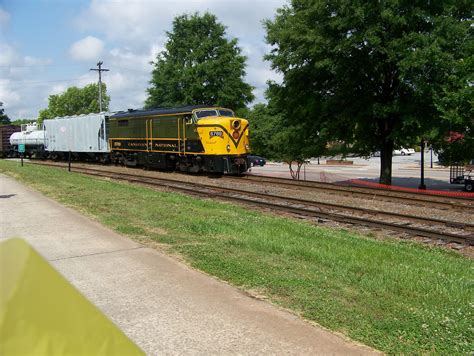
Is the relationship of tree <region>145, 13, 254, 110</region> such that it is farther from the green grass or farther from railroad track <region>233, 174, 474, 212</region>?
the green grass

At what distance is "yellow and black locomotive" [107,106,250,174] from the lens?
69.0 ft

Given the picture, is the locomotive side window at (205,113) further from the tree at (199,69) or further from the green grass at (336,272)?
the tree at (199,69)

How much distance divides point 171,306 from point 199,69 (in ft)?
149

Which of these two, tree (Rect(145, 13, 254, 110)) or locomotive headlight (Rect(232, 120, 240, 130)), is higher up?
tree (Rect(145, 13, 254, 110))

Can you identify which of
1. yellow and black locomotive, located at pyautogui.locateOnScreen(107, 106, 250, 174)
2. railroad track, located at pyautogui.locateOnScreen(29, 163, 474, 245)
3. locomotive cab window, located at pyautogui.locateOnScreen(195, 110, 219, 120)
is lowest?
railroad track, located at pyautogui.locateOnScreen(29, 163, 474, 245)

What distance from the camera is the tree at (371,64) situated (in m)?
18.1

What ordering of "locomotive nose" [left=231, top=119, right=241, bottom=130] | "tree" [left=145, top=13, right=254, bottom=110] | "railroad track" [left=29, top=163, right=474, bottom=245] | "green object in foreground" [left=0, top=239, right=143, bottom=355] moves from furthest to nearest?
"tree" [left=145, top=13, right=254, bottom=110]
"locomotive nose" [left=231, top=119, right=241, bottom=130]
"railroad track" [left=29, top=163, right=474, bottom=245]
"green object in foreground" [left=0, top=239, right=143, bottom=355]

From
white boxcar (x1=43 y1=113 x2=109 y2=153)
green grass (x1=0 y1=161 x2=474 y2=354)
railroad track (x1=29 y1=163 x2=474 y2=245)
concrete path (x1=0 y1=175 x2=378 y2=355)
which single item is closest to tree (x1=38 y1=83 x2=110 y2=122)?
white boxcar (x1=43 y1=113 x2=109 y2=153)

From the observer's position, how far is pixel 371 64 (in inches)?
782

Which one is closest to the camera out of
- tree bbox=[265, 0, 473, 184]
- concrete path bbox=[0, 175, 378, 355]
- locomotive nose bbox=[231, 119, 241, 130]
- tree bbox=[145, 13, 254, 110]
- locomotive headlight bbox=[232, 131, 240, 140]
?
concrete path bbox=[0, 175, 378, 355]

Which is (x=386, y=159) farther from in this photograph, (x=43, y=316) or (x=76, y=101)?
(x=76, y=101)

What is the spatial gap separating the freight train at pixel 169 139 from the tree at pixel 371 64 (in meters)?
4.06

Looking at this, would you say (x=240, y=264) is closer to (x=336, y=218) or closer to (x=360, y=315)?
(x=360, y=315)

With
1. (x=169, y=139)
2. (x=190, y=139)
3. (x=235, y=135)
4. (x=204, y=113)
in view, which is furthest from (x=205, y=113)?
(x=169, y=139)
